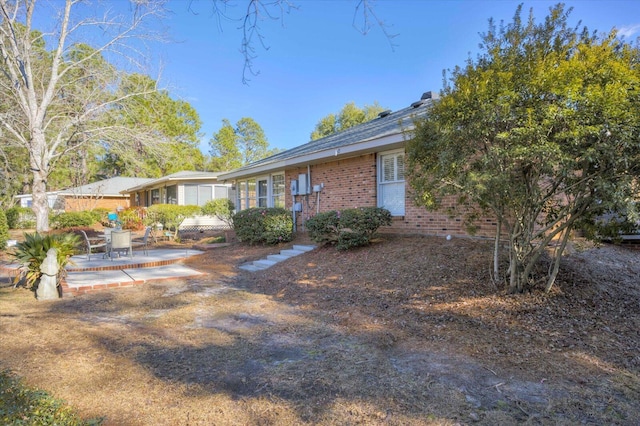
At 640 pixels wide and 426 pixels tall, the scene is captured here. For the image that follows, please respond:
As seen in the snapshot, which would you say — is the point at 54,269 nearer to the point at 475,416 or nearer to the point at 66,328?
the point at 66,328

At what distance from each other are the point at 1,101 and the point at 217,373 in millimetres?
13635

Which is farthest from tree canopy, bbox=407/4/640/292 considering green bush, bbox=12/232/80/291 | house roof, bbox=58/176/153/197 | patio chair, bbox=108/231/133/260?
house roof, bbox=58/176/153/197

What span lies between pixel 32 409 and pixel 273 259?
7166mm

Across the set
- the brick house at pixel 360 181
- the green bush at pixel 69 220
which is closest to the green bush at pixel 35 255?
the brick house at pixel 360 181

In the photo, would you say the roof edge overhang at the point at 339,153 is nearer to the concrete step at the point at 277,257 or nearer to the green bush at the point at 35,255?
the concrete step at the point at 277,257

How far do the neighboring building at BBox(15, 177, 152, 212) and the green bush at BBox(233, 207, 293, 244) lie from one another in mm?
20234

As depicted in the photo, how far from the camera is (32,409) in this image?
98.4 inches

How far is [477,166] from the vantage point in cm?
462

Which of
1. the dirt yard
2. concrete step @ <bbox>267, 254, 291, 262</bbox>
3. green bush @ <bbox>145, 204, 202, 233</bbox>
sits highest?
green bush @ <bbox>145, 204, 202, 233</bbox>

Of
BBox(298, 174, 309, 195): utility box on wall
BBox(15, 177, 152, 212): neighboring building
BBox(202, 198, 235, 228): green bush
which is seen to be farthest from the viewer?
BBox(15, 177, 152, 212): neighboring building

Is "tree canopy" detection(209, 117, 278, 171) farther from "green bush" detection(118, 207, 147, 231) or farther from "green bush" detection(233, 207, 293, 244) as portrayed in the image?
"green bush" detection(233, 207, 293, 244)

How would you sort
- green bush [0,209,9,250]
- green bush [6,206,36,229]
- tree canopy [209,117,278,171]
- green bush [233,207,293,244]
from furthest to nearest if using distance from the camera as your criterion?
1. tree canopy [209,117,278,171]
2. green bush [6,206,36,229]
3. green bush [0,209,9,250]
4. green bush [233,207,293,244]

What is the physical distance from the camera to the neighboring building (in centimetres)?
2966

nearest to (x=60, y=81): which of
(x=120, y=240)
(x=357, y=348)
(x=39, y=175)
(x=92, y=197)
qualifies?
(x=39, y=175)
